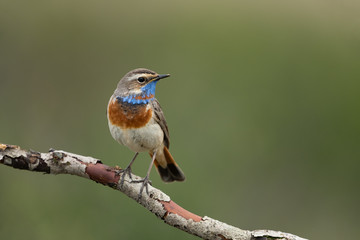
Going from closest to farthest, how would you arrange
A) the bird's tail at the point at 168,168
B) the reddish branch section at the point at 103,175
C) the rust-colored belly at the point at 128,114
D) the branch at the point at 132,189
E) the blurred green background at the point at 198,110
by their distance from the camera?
the branch at the point at 132,189
the reddish branch section at the point at 103,175
the rust-colored belly at the point at 128,114
the bird's tail at the point at 168,168
the blurred green background at the point at 198,110

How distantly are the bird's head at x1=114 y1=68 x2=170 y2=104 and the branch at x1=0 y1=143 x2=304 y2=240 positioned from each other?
1.22 metres

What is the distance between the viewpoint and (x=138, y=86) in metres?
5.42

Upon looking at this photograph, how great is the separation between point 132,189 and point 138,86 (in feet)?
4.52

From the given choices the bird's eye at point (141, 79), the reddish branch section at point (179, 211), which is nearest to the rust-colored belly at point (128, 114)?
the bird's eye at point (141, 79)

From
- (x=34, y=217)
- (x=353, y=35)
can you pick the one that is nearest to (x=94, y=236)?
(x=34, y=217)

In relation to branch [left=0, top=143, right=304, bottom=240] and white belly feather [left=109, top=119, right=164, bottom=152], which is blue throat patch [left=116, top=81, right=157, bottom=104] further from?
branch [left=0, top=143, right=304, bottom=240]

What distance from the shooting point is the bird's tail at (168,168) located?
19.6ft

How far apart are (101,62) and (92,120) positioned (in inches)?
42.9

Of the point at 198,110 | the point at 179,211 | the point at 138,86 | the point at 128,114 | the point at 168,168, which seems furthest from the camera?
the point at 198,110

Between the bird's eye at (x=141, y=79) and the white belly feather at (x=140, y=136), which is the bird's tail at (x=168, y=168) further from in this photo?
Result: the bird's eye at (x=141, y=79)

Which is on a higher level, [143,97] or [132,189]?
[143,97]

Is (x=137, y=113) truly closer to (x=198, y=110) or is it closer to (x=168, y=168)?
(x=168, y=168)

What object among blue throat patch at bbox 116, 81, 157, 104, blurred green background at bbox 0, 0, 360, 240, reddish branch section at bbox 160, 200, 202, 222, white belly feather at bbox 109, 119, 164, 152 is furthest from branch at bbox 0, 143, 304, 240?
blurred green background at bbox 0, 0, 360, 240

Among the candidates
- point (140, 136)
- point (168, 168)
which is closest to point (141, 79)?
point (140, 136)
